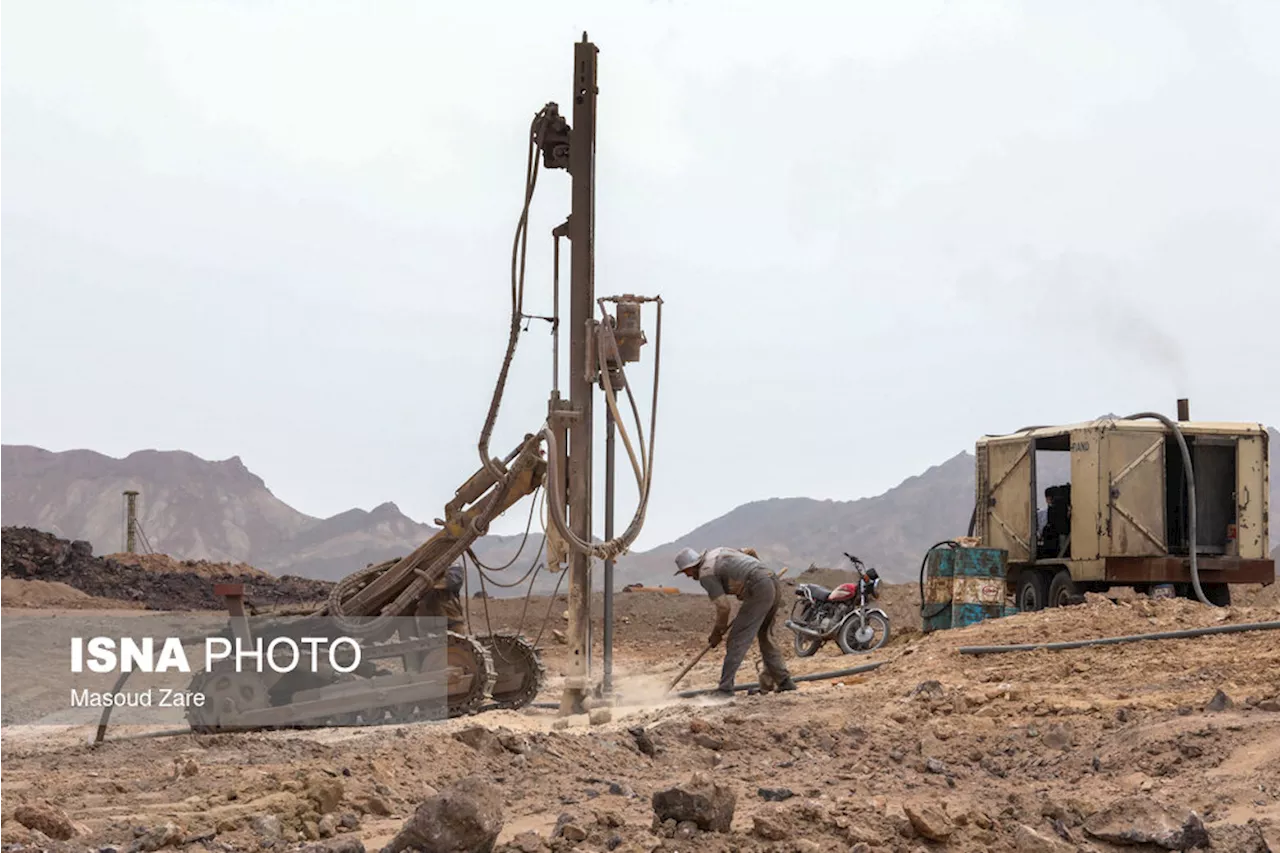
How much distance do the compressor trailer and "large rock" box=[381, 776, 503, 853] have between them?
12258 mm

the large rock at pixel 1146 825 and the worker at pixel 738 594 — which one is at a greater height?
the worker at pixel 738 594

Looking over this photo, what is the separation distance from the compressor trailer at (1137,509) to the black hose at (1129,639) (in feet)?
12.7

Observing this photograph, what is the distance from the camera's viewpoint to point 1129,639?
12.9 meters

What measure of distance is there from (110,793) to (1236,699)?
7.64 m

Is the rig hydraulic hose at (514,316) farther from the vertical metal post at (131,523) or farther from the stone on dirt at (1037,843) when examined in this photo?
the vertical metal post at (131,523)

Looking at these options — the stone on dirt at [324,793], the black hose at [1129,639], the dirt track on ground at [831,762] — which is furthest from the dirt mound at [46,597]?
the stone on dirt at [324,793]

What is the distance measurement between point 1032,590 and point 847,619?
339cm

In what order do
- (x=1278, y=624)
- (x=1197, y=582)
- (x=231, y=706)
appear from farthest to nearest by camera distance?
(x=1197, y=582)
(x=1278, y=624)
(x=231, y=706)

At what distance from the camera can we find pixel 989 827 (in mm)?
6961

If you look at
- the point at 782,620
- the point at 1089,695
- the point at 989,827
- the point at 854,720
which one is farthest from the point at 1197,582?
the point at 989,827

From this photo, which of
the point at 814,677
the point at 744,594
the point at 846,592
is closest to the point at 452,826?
the point at 744,594

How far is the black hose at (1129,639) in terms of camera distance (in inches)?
499

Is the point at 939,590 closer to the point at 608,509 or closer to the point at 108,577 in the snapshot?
the point at 608,509

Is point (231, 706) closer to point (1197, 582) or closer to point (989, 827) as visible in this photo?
point (989, 827)
